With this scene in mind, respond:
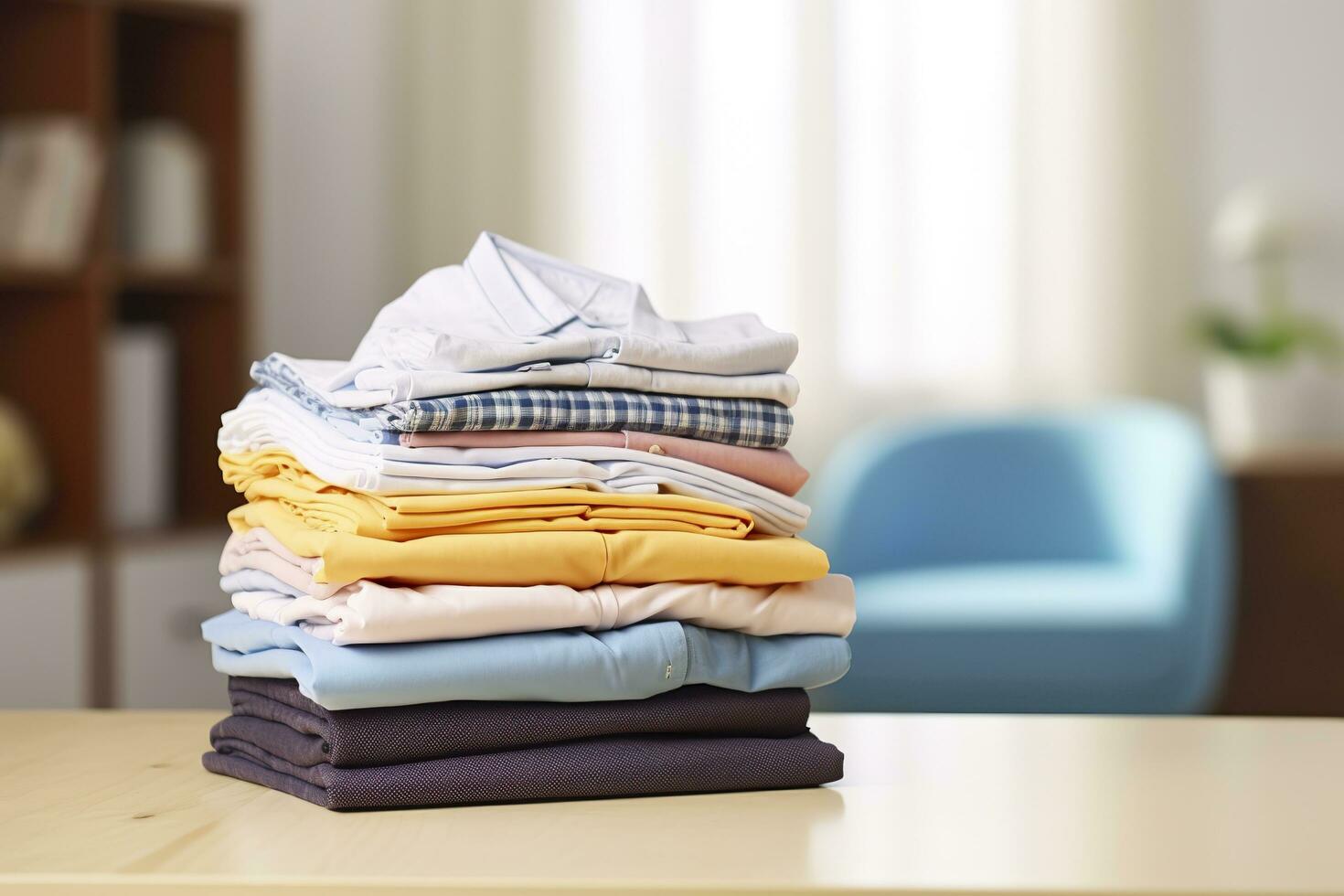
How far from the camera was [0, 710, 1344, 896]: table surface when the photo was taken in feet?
2.02

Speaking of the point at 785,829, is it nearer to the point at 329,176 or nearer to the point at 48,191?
the point at 48,191

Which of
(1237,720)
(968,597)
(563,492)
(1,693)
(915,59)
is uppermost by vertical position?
(915,59)

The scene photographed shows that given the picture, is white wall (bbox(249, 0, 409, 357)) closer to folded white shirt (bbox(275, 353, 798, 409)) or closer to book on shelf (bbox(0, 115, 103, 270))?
book on shelf (bbox(0, 115, 103, 270))

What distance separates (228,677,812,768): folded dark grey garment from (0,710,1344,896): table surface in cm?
3

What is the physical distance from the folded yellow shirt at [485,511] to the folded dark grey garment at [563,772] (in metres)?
0.12

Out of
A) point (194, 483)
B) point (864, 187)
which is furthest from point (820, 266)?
point (194, 483)

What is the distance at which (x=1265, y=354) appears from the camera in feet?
10.4

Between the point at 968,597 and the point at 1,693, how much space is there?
1.69 meters

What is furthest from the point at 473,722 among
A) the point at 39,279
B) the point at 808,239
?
the point at 808,239

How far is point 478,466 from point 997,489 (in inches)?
94.0

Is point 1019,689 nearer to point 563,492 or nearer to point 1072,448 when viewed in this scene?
point 1072,448

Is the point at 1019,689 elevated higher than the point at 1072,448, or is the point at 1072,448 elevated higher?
the point at 1072,448

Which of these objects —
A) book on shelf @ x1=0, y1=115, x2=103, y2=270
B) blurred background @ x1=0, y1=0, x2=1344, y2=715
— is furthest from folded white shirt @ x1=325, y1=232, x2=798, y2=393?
book on shelf @ x1=0, y1=115, x2=103, y2=270

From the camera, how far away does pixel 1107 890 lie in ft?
1.97
